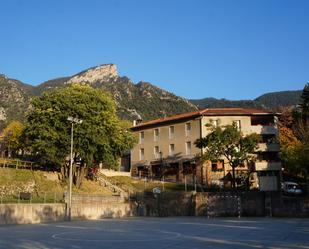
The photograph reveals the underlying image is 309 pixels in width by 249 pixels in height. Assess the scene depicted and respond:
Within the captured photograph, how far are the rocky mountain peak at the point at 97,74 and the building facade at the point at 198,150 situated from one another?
3976 inches

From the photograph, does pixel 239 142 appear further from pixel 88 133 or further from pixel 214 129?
pixel 88 133

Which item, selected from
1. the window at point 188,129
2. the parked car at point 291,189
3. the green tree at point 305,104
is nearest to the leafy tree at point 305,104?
the green tree at point 305,104

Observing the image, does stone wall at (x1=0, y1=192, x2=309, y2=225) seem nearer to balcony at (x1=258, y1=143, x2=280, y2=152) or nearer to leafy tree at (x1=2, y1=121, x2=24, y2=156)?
balcony at (x1=258, y1=143, x2=280, y2=152)

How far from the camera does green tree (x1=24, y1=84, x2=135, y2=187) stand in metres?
50.7

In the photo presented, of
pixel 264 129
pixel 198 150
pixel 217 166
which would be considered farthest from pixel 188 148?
pixel 264 129

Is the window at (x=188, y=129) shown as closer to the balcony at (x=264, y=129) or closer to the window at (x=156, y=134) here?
the window at (x=156, y=134)

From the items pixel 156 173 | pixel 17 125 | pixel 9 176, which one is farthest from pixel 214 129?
pixel 17 125

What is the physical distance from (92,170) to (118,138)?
23.5 feet

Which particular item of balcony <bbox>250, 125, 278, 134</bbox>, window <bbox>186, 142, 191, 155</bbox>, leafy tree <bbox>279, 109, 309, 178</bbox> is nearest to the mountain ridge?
leafy tree <bbox>279, 109, 309, 178</bbox>

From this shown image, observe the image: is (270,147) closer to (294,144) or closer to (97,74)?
(294,144)

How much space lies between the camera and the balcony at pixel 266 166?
64375mm

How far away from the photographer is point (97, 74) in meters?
180

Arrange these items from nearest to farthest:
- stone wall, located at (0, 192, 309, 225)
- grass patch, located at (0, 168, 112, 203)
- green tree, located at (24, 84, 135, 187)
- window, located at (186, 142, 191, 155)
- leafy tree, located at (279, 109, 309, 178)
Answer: grass patch, located at (0, 168, 112, 203)
stone wall, located at (0, 192, 309, 225)
green tree, located at (24, 84, 135, 187)
leafy tree, located at (279, 109, 309, 178)
window, located at (186, 142, 191, 155)

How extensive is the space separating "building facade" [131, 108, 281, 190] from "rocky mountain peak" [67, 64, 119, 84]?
101 meters
